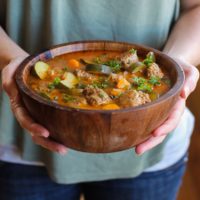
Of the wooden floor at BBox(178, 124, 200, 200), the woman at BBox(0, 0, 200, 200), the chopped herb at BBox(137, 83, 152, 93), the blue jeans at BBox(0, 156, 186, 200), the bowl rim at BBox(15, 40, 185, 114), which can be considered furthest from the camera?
the wooden floor at BBox(178, 124, 200, 200)

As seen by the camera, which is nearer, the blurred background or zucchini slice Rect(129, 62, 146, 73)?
zucchini slice Rect(129, 62, 146, 73)

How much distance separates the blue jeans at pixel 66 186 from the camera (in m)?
1.20

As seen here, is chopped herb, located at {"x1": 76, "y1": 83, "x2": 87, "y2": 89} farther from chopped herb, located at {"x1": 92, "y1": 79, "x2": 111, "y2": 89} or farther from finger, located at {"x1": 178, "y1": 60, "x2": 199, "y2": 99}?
finger, located at {"x1": 178, "y1": 60, "x2": 199, "y2": 99}

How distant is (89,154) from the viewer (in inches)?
44.4

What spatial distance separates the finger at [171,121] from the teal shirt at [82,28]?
25 cm

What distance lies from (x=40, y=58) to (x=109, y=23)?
8.4 inches

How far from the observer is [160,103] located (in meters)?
0.77

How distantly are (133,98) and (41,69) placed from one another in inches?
8.4

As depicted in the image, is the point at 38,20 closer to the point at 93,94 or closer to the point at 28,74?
the point at 28,74

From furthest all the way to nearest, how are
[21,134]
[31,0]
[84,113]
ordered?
1. [21,134]
2. [31,0]
3. [84,113]

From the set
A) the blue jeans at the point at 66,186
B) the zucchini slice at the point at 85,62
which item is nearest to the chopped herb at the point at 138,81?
A: the zucchini slice at the point at 85,62

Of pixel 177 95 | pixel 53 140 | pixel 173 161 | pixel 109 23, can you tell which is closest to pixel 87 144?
pixel 53 140

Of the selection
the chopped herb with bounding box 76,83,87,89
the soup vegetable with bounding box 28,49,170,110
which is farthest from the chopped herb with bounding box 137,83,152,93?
the chopped herb with bounding box 76,83,87,89

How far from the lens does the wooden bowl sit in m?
0.74
